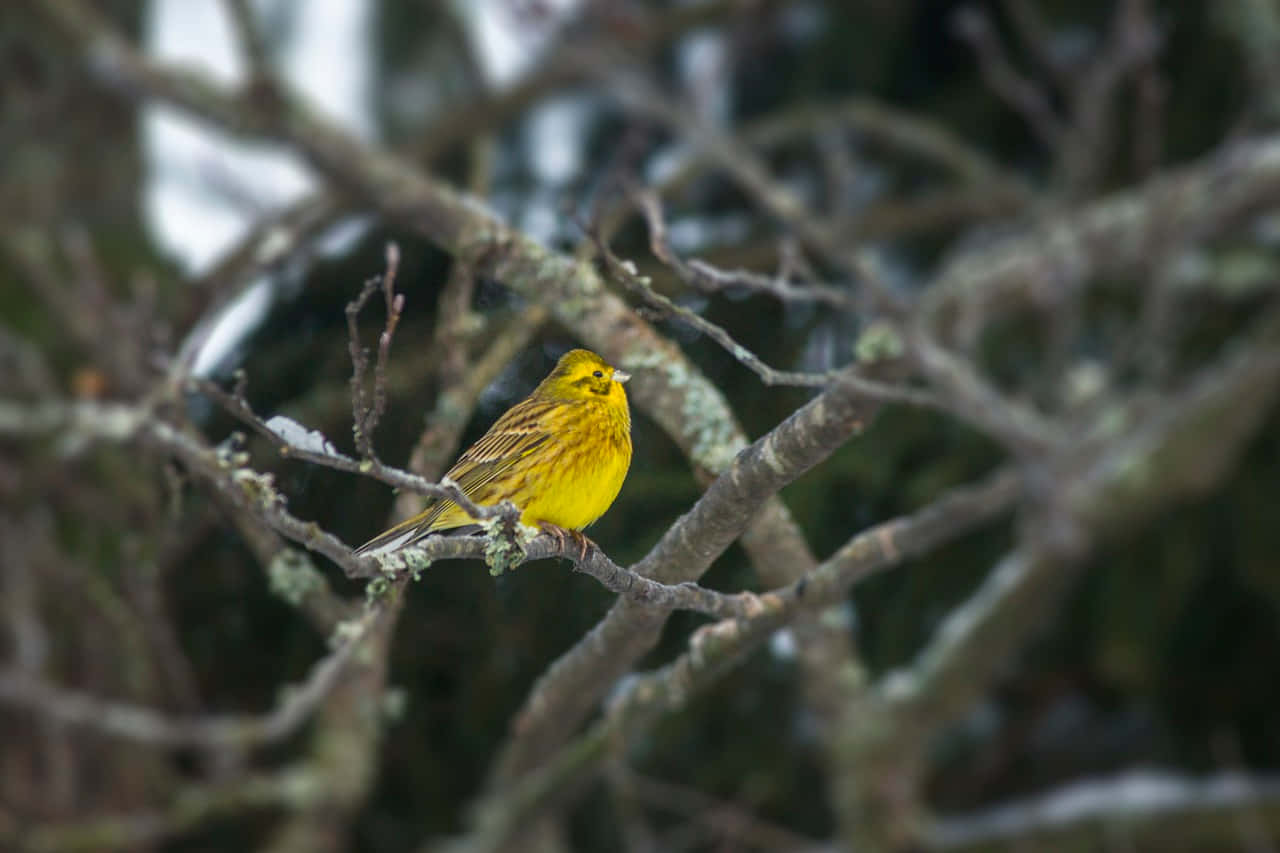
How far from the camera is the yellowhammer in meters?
1.77

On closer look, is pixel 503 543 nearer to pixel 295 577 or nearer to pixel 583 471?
pixel 583 471

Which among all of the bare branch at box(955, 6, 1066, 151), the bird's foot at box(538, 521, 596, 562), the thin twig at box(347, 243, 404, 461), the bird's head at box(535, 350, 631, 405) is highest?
the bare branch at box(955, 6, 1066, 151)

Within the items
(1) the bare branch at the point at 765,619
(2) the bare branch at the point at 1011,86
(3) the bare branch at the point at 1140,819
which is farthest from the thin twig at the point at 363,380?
(2) the bare branch at the point at 1011,86

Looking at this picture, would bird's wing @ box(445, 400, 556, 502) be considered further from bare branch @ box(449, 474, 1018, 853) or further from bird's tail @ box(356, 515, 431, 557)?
bare branch @ box(449, 474, 1018, 853)

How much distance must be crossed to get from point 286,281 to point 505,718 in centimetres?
101

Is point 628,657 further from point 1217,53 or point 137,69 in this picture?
point 1217,53

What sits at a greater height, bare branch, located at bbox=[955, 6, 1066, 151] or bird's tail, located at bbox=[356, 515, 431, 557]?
bare branch, located at bbox=[955, 6, 1066, 151]

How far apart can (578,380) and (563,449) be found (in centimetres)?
9

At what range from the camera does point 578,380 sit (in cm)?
180

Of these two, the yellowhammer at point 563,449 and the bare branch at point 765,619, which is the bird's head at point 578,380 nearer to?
the yellowhammer at point 563,449

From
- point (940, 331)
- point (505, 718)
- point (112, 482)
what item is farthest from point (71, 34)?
point (505, 718)

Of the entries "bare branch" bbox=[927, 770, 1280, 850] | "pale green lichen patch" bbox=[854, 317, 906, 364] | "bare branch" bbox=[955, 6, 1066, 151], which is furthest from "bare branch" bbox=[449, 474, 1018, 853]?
"bare branch" bbox=[955, 6, 1066, 151]

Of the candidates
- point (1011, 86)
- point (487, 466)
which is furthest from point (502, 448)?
point (1011, 86)

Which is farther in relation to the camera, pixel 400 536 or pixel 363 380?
pixel 400 536
